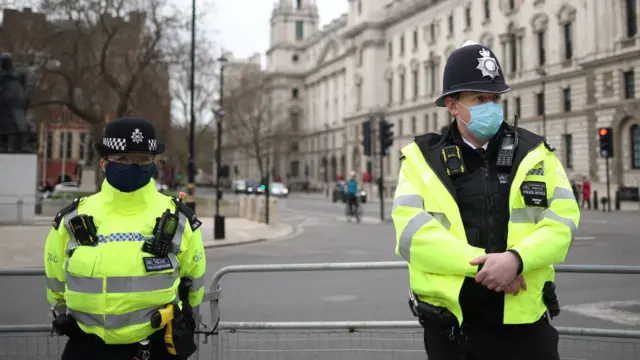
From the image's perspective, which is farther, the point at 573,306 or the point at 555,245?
the point at 573,306

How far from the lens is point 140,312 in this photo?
296 cm

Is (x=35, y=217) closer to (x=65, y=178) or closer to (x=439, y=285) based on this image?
(x=439, y=285)

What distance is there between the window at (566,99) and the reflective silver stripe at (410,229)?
5108 centimetres

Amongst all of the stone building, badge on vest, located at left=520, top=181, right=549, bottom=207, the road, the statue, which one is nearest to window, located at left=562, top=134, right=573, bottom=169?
the stone building

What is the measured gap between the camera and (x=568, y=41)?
50.1m

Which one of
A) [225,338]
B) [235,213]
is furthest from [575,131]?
[225,338]

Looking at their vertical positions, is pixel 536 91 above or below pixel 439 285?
above

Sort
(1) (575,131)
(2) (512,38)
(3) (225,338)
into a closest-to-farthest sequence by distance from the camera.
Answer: (3) (225,338) → (1) (575,131) → (2) (512,38)

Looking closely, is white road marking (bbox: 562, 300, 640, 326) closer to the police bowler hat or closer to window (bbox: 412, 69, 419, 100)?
the police bowler hat

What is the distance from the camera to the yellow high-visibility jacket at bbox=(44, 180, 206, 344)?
2.91m

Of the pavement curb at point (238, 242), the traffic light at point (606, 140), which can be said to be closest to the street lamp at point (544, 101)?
the traffic light at point (606, 140)

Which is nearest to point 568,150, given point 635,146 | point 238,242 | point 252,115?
point 635,146

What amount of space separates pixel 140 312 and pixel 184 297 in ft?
1.13

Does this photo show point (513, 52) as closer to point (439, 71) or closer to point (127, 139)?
point (439, 71)
